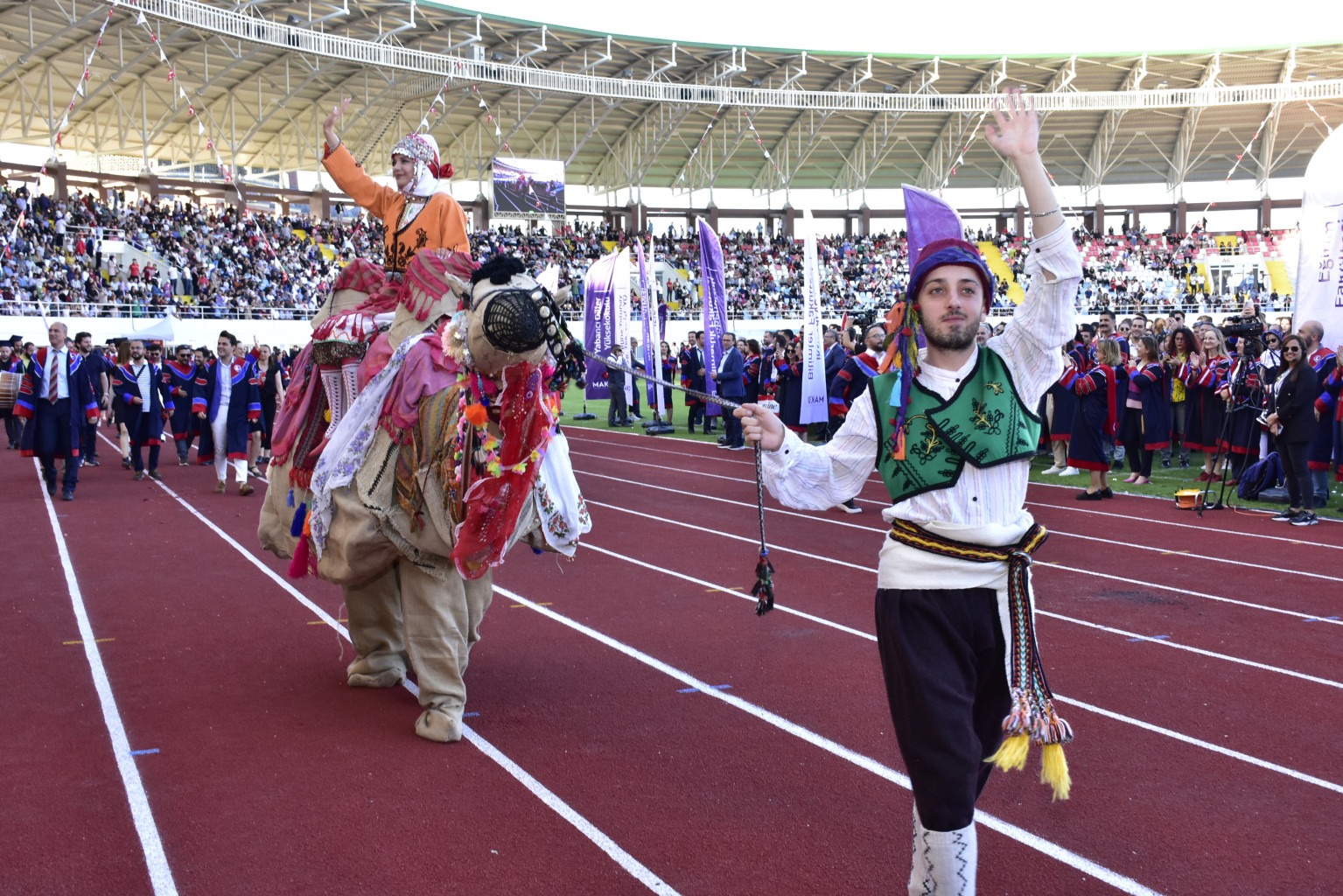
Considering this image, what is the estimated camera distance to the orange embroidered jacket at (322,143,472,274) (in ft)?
18.5

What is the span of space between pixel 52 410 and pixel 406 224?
9.16 meters

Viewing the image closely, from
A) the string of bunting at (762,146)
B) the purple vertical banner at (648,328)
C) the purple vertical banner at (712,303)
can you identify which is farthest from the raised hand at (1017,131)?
the string of bunting at (762,146)

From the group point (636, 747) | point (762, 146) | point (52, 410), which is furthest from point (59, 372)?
point (762, 146)

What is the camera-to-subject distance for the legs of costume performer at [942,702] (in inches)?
112

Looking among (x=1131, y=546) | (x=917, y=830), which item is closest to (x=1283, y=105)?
(x=1131, y=546)

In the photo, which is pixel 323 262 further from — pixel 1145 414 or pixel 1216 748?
pixel 1216 748

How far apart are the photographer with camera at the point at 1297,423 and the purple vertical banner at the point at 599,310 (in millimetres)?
12015

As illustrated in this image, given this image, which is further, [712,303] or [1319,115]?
[1319,115]

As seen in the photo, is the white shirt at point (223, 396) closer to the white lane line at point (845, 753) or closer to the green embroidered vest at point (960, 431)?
the white lane line at point (845, 753)

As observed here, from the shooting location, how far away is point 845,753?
15.3 ft

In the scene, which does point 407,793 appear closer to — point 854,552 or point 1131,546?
point 854,552

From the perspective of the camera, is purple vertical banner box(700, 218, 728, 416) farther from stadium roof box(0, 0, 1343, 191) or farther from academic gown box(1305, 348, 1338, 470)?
stadium roof box(0, 0, 1343, 191)

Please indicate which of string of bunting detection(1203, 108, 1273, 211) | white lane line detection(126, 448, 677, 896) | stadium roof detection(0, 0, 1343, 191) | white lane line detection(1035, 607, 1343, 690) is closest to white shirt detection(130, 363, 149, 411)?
white lane line detection(126, 448, 677, 896)

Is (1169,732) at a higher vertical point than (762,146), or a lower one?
lower
